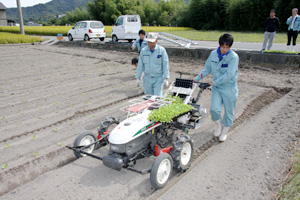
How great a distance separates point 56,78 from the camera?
10.2 meters

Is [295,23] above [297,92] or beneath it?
above

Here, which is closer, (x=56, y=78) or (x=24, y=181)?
(x=24, y=181)

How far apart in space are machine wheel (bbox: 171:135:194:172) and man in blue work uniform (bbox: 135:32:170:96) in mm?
1808

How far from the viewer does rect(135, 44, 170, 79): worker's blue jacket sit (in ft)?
18.4

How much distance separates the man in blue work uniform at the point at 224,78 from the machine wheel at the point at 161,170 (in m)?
1.74

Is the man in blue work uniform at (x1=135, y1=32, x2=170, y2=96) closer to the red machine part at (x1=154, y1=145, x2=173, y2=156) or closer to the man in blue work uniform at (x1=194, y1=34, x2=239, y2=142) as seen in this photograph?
the man in blue work uniform at (x1=194, y1=34, x2=239, y2=142)

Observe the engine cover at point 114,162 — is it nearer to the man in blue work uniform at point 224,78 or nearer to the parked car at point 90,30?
the man in blue work uniform at point 224,78

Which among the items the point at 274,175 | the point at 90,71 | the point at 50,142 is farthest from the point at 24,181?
the point at 90,71

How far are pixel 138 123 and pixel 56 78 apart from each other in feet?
24.1

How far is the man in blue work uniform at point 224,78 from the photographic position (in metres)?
4.64

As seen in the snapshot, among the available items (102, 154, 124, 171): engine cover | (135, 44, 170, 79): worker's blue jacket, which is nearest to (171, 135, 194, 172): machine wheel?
(102, 154, 124, 171): engine cover

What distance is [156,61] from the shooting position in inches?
221

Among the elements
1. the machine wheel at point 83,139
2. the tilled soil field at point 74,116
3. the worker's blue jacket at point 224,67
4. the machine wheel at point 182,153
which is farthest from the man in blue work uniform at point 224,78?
the machine wheel at point 83,139

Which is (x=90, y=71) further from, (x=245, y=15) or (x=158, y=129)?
(x=245, y=15)
